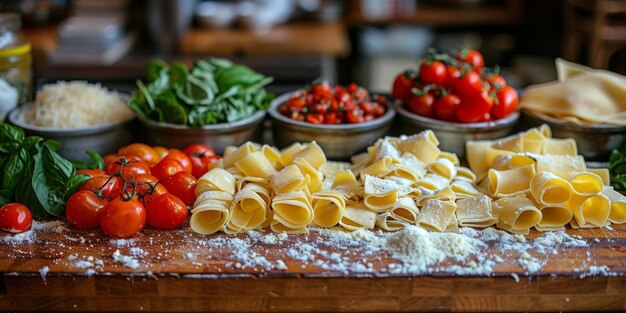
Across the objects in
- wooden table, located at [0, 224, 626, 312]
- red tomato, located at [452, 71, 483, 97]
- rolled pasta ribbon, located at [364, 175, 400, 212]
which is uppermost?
red tomato, located at [452, 71, 483, 97]

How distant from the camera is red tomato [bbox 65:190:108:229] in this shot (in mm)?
2158

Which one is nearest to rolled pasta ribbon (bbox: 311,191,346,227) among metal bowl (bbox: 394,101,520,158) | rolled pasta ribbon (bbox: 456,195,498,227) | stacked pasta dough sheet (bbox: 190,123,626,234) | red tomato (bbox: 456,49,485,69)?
stacked pasta dough sheet (bbox: 190,123,626,234)

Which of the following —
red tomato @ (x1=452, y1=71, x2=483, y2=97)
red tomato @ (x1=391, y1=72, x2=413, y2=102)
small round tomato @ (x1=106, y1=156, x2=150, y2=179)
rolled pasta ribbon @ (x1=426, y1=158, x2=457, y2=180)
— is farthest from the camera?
red tomato @ (x1=391, y1=72, x2=413, y2=102)

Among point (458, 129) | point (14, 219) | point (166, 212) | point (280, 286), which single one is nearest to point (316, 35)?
point (458, 129)

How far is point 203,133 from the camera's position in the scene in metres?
2.65

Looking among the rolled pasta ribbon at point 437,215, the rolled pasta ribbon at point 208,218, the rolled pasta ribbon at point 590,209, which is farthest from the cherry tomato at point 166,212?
the rolled pasta ribbon at point 590,209

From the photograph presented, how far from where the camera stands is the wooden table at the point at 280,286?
1.95 meters

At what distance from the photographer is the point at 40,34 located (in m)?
5.42

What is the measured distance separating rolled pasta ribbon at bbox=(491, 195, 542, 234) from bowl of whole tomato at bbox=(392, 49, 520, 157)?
523 millimetres

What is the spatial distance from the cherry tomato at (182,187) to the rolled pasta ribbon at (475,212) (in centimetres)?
91

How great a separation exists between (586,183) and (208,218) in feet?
4.16

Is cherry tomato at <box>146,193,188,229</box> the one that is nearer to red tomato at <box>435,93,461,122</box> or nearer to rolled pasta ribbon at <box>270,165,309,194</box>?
rolled pasta ribbon at <box>270,165,309,194</box>

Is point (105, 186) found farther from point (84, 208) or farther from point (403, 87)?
point (403, 87)

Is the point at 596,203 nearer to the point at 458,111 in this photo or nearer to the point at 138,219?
the point at 458,111
